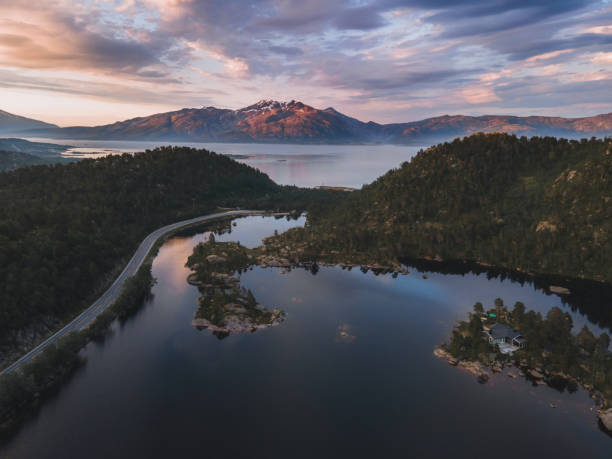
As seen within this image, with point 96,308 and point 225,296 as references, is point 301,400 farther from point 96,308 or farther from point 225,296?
point 96,308

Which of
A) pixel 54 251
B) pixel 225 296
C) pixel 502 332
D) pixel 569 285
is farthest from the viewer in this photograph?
pixel 569 285

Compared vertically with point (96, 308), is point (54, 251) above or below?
above

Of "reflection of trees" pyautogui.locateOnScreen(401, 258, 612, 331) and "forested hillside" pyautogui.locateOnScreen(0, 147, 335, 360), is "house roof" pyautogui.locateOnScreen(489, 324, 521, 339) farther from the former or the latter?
"forested hillside" pyautogui.locateOnScreen(0, 147, 335, 360)

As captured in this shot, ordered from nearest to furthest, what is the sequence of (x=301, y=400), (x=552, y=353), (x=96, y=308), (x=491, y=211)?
(x=301, y=400), (x=552, y=353), (x=96, y=308), (x=491, y=211)

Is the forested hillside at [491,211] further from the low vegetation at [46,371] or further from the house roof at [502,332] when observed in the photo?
the low vegetation at [46,371]

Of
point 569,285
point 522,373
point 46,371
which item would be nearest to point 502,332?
point 522,373

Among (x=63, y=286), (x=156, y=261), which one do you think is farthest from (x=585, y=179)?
(x=63, y=286)

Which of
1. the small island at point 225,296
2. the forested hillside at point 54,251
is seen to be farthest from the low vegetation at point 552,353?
the forested hillside at point 54,251

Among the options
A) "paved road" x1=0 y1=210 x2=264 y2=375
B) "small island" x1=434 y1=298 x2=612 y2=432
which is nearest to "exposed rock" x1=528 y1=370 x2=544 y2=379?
"small island" x1=434 y1=298 x2=612 y2=432
